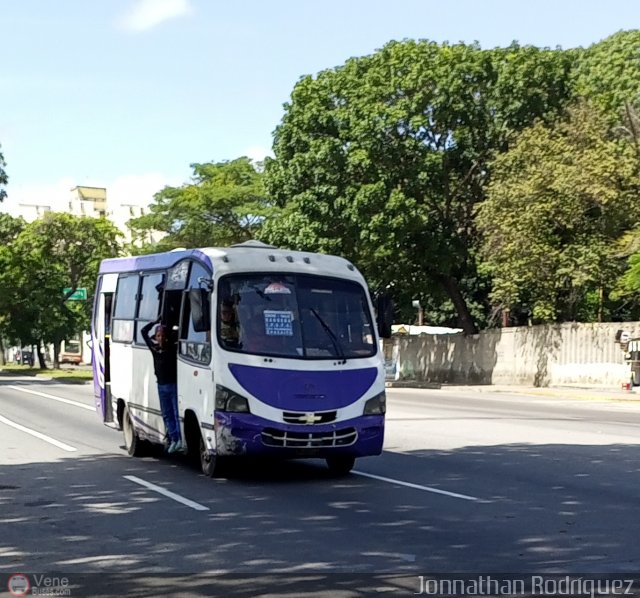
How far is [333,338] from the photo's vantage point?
41.2 ft

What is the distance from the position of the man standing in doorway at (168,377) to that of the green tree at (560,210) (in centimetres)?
2478

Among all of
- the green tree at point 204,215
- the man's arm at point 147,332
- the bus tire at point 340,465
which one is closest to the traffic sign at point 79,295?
the green tree at point 204,215

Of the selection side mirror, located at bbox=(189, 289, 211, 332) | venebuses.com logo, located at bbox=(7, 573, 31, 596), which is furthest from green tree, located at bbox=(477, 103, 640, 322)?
venebuses.com logo, located at bbox=(7, 573, 31, 596)

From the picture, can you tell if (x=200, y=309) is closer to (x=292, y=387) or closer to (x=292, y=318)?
(x=292, y=318)

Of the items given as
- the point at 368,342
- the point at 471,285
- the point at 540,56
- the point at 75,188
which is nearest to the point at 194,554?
the point at 368,342

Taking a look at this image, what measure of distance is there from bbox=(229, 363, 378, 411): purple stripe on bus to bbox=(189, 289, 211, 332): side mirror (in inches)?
28.4

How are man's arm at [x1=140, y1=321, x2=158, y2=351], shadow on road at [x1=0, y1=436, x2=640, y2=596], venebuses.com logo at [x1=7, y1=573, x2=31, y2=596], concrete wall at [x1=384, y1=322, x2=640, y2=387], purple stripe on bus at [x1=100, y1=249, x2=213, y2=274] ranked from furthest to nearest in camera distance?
concrete wall at [x1=384, y1=322, x2=640, y2=387], man's arm at [x1=140, y1=321, x2=158, y2=351], purple stripe on bus at [x1=100, y1=249, x2=213, y2=274], shadow on road at [x1=0, y1=436, x2=640, y2=596], venebuses.com logo at [x1=7, y1=573, x2=31, y2=596]

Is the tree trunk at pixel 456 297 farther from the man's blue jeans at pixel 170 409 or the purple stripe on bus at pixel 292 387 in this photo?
the purple stripe on bus at pixel 292 387

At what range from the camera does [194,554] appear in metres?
8.29

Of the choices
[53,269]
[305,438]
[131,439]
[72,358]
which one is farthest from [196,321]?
[72,358]

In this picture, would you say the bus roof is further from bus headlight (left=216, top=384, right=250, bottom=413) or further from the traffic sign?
the traffic sign

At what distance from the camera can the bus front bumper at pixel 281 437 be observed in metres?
11.9

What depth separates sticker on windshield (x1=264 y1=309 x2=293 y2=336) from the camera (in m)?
12.4

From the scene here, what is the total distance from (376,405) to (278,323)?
4.89 ft
